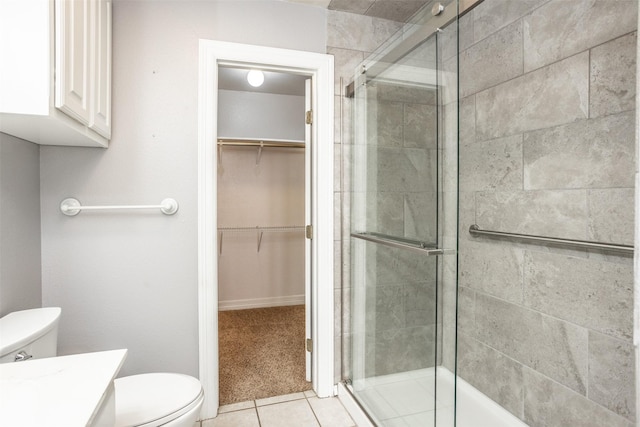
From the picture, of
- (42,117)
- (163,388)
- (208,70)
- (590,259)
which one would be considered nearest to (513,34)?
(590,259)

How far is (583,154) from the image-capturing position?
1411mm

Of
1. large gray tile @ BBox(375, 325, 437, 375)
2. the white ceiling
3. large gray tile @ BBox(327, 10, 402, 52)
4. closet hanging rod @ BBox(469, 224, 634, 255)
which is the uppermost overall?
the white ceiling

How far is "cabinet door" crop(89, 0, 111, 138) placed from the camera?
158 centimetres

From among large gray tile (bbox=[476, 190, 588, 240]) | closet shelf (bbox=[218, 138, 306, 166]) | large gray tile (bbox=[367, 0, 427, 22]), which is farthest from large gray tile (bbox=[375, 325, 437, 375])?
closet shelf (bbox=[218, 138, 306, 166])

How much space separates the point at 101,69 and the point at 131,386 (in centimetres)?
146

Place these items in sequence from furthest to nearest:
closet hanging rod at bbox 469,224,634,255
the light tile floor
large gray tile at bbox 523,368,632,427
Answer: the light tile floor → large gray tile at bbox 523,368,632,427 → closet hanging rod at bbox 469,224,634,255

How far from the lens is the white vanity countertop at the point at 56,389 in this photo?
68 centimetres

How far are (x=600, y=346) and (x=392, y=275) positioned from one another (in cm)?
84

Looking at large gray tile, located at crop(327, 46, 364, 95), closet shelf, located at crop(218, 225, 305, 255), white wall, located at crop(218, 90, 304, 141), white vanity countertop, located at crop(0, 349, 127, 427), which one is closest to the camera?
white vanity countertop, located at crop(0, 349, 127, 427)

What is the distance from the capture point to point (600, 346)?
135cm

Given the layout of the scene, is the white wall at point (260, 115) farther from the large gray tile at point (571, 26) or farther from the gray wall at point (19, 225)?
the large gray tile at point (571, 26)

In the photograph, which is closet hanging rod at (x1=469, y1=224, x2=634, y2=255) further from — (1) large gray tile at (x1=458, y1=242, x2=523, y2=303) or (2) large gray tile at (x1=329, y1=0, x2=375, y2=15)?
(2) large gray tile at (x1=329, y1=0, x2=375, y2=15)

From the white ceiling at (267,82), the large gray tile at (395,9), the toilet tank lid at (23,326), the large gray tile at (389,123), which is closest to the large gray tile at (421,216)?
the large gray tile at (389,123)

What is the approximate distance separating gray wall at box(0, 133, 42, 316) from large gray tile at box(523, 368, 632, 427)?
2339mm
